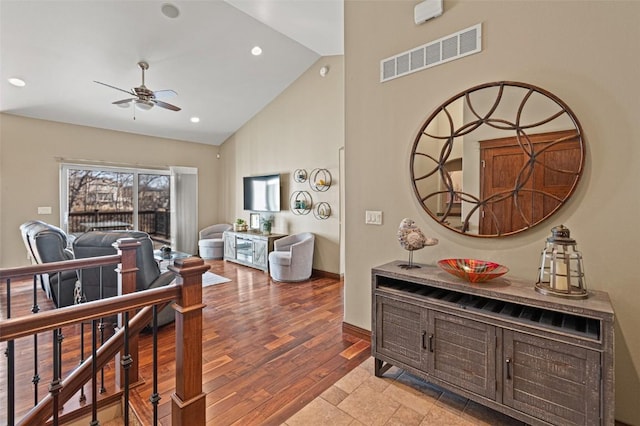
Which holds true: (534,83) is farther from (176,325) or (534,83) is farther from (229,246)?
(229,246)

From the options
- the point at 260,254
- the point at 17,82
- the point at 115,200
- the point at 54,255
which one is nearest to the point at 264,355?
the point at 54,255

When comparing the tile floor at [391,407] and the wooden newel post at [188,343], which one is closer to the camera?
the wooden newel post at [188,343]

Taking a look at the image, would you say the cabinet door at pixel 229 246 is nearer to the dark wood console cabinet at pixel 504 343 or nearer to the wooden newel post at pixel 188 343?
the dark wood console cabinet at pixel 504 343

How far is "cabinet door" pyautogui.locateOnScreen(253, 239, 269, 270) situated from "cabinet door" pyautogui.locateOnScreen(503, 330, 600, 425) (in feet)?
14.1

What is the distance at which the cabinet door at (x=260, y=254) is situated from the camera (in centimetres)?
544

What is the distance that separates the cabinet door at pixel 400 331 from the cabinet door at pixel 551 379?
0.50 meters

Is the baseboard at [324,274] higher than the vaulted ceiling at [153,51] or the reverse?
the reverse

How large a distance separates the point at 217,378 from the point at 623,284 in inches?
107

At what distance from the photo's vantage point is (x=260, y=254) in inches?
219

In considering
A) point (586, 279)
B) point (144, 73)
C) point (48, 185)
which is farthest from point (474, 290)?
point (48, 185)

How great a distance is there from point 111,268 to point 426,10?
377 centimetres

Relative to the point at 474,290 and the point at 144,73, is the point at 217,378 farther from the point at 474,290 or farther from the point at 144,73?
the point at 144,73

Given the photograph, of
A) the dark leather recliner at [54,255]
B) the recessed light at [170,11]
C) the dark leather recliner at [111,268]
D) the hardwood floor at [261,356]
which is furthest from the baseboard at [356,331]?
the recessed light at [170,11]

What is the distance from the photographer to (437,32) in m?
2.35
